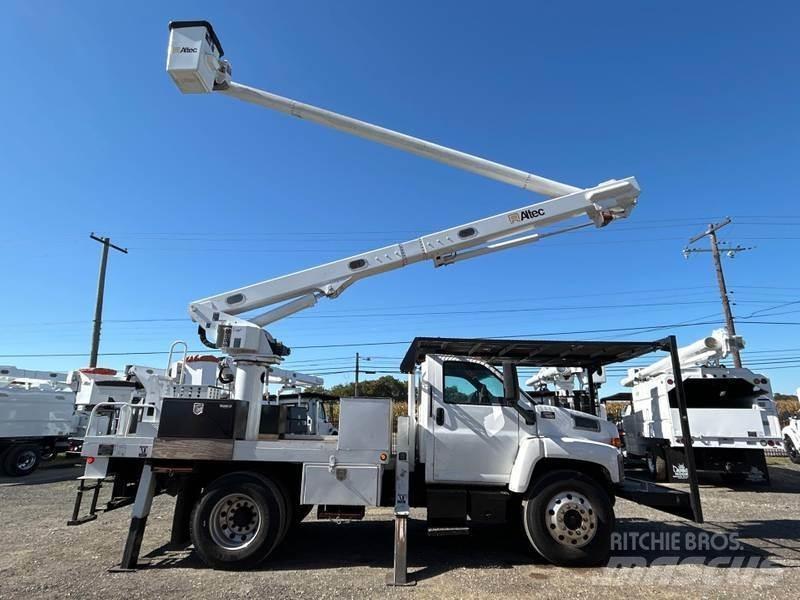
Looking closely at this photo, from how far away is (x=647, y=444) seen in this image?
1368 centimetres

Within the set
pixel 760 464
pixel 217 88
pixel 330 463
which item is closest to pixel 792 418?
pixel 760 464

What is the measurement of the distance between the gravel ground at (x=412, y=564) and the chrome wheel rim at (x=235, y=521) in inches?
13.7

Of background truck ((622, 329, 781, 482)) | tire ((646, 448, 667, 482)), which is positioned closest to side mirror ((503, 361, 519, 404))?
background truck ((622, 329, 781, 482))

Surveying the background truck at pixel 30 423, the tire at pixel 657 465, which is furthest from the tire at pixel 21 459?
the tire at pixel 657 465

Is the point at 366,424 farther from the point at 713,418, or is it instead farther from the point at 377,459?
the point at 713,418

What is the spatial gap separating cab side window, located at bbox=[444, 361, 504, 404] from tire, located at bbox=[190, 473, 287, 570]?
2475mm

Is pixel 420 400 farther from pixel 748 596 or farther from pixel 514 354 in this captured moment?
pixel 748 596

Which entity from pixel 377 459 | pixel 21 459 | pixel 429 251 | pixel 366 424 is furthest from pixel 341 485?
pixel 21 459

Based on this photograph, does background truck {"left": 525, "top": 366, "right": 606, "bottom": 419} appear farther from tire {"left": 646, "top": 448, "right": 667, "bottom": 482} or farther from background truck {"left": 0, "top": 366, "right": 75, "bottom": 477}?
background truck {"left": 0, "top": 366, "right": 75, "bottom": 477}

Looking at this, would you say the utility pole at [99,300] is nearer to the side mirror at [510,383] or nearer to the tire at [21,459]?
the tire at [21,459]

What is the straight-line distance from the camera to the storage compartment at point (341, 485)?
5.91 metres

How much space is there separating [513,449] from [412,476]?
4.40 ft

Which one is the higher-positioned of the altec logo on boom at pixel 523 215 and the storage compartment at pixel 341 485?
the altec logo on boom at pixel 523 215

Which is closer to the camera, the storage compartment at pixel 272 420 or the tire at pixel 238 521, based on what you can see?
the tire at pixel 238 521
